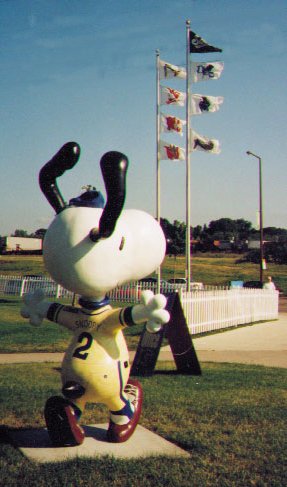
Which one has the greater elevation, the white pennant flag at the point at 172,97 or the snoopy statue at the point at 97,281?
the white pennant flag at the point at 172,97

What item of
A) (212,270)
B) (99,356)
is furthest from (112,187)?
(212,270)

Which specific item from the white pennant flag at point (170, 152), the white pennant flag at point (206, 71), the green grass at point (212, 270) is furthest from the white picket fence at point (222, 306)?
the green grass at point (212, 270)

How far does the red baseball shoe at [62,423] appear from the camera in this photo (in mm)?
4469

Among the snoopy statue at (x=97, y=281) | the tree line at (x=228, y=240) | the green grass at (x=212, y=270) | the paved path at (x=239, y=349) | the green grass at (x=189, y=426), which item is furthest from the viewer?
the green grass at (x=212, y=270)

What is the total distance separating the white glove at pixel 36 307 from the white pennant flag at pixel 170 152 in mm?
10304

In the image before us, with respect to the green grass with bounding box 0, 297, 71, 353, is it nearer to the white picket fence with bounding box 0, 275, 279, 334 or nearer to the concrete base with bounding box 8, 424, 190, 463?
the white picket fence with bounding box 0, 275, 279, 334

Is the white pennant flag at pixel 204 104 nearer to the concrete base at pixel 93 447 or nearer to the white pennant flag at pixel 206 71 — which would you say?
the white pennant flag at pixel 206 71

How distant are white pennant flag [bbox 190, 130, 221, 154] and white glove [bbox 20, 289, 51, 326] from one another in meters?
10.3

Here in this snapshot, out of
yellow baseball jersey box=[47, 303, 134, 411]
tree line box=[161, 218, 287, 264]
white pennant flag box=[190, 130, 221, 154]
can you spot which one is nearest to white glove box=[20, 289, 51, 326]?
yellow baseball jersey box=[47, 303, 134, 411]

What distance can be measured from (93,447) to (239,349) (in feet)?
25.2

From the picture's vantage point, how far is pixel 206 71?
1465 cm

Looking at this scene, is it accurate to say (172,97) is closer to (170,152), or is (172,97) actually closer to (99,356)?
(170,152)

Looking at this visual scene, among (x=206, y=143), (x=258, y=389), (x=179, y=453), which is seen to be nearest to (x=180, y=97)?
(x=206, y=143)

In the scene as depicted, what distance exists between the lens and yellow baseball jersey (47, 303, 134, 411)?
4430mm
